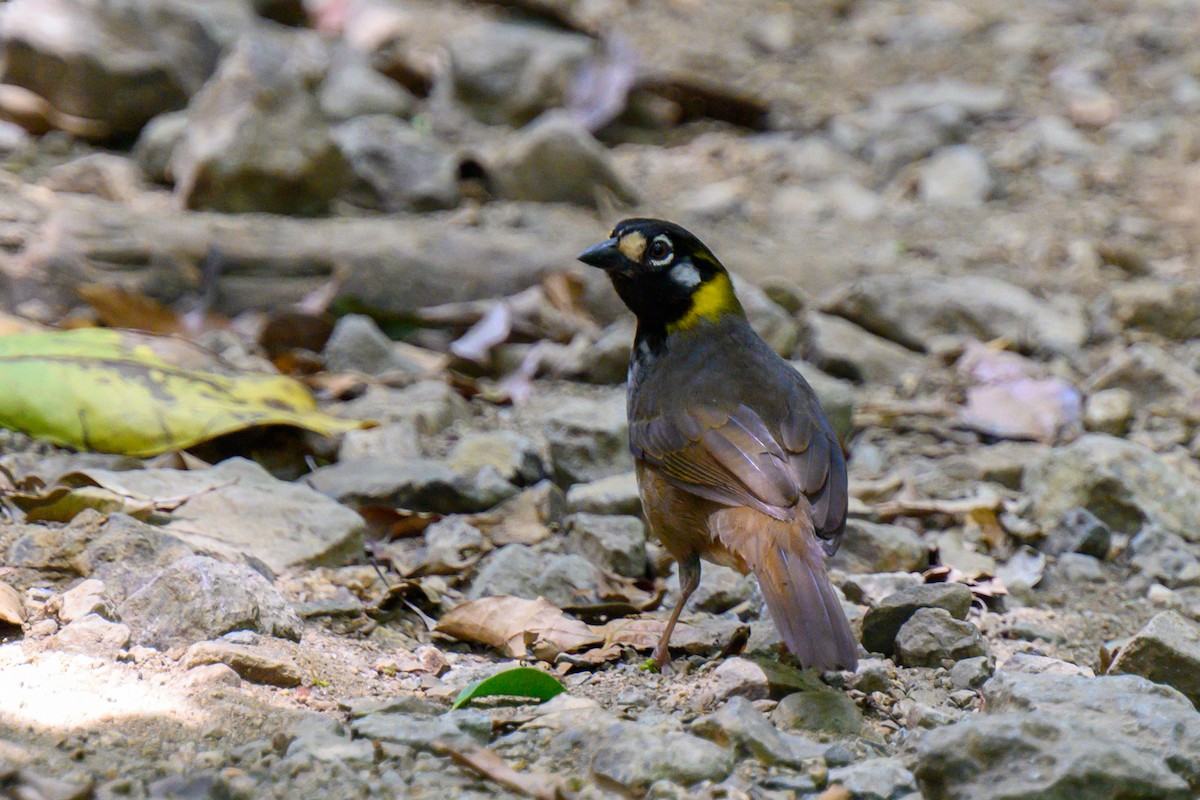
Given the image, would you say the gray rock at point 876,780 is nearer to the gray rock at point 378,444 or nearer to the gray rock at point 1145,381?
the gray rock at point 378,444

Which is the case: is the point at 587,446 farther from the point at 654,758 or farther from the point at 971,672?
the point at 654,758

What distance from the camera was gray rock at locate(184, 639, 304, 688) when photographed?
2924 mm

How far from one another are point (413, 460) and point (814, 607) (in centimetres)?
204

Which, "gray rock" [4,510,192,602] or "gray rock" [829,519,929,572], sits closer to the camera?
"gray rock" [4,510,192,602]

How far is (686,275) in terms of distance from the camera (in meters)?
4.32

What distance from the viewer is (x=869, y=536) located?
4.20 metres

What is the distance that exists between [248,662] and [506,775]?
0.80 meters

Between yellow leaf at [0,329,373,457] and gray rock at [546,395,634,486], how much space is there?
79cm

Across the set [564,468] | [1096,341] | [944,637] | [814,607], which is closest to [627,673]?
[814,607]

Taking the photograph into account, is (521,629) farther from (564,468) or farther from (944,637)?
(564,468)

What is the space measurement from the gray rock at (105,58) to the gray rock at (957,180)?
163 inches

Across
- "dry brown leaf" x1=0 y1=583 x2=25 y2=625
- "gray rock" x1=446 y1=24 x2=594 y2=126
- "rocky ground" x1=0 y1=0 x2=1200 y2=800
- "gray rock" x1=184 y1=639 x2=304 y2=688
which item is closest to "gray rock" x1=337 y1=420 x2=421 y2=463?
"rocky ground" x1=0 y1=0 x2=1200 y2=800

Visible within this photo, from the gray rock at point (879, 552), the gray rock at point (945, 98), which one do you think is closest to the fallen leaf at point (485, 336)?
the gray rock at point (879, 552)

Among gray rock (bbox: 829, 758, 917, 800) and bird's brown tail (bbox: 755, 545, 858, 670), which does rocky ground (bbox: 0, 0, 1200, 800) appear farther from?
bird's brown tail (bbox: 755, 545, 858, 670)
